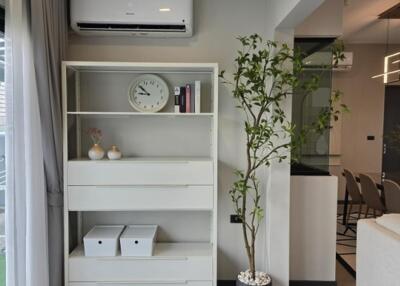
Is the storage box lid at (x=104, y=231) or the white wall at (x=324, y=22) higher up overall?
the white wall at (x=324, y=22)

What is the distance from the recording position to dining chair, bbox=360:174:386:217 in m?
3.91

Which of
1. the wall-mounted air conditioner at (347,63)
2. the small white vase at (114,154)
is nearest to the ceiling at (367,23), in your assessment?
the wall-mounted air conditioner at (347,63)

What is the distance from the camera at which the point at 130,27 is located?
256cm

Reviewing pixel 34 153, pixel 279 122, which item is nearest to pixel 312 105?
pixel 279 122

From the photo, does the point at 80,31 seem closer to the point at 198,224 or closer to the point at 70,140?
the point at 70,140

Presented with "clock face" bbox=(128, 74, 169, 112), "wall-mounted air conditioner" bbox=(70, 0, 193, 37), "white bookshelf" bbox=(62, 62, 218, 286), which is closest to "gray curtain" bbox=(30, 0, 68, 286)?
"white bookshelf" bbox=(62, 62, 218, 286)

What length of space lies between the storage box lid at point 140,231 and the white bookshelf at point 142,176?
0.07 metres

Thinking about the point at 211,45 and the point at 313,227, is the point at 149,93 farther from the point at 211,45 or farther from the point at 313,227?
the point at 313,227

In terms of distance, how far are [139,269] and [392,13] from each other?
4.28 meters

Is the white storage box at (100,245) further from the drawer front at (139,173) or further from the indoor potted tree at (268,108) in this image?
the indoor potted tree at (268,108)

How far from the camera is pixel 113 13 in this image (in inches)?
97.3

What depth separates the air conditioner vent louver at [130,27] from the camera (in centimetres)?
254

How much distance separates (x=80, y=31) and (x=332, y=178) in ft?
8.14

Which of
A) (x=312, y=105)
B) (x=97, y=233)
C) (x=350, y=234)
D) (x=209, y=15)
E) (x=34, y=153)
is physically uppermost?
(x=209, y=15)
